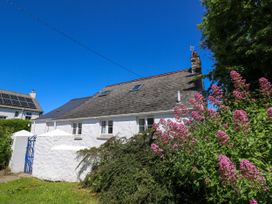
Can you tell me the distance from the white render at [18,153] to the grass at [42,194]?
3062mm

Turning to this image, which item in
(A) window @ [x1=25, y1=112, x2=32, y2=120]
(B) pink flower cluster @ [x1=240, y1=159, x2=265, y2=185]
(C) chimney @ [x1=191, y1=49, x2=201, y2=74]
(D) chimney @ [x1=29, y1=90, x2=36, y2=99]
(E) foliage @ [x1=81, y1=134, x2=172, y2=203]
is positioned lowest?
(E) foliage @ [x1=81, y1=134, x2=172, y2=203]

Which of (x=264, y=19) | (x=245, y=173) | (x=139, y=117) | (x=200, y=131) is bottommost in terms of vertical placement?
(x=245, y=173)

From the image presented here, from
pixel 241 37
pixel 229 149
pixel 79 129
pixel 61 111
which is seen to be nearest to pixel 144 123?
pixel 79 129

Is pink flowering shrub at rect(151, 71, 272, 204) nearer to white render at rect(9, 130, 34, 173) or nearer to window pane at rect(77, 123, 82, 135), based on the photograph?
white render at rect(9, 130, 34, 173)

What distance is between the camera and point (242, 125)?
3.55m

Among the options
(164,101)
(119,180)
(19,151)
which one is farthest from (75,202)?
(164,101)

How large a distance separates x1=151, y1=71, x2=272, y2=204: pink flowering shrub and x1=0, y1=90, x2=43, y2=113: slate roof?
3594 cm

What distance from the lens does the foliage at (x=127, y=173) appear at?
6.04 m

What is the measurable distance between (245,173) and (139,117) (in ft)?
36.6

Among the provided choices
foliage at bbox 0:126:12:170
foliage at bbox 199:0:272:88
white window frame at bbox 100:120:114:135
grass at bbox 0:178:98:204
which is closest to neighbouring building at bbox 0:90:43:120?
foliage at bbox 0:126:12:170

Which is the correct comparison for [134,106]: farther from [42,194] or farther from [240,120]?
Answer: [240,120]

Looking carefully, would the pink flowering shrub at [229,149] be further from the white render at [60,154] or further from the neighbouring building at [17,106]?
the neighbouring building at [17,106]

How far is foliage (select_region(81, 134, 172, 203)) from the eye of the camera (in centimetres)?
604

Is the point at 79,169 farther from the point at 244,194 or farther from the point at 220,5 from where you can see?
the point at 220,5
